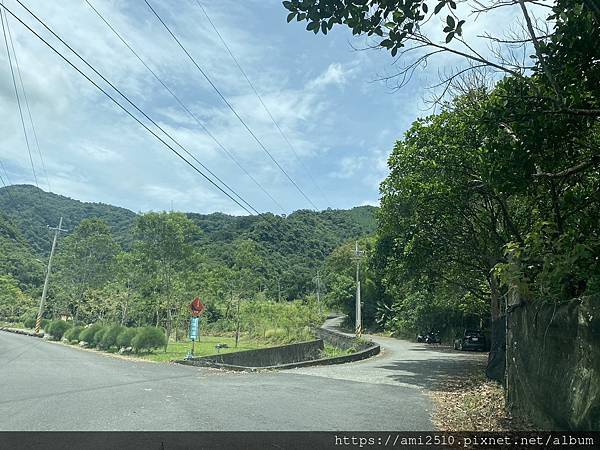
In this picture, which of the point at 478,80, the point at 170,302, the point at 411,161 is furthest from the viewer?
the point at 170,302

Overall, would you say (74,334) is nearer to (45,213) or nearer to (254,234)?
(254,234)

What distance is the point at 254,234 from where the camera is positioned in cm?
7712

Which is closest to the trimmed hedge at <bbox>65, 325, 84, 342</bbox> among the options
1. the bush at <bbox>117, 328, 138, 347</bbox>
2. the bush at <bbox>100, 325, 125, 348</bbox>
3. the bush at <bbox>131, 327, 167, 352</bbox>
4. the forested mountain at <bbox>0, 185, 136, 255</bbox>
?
the bush at <bbox>100, 325, 125, 348</bbox>

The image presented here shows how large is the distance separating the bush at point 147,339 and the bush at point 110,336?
3.04m

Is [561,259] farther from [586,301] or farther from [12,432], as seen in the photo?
[12,432]

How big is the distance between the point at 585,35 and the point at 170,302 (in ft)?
112

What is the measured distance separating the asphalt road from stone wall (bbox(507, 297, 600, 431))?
179cm

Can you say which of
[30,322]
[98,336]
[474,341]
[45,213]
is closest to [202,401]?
[98,336]

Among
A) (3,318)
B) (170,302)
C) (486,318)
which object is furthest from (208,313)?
(3,318)

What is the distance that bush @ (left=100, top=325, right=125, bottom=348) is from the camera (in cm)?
2864

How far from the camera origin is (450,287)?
29969 mm

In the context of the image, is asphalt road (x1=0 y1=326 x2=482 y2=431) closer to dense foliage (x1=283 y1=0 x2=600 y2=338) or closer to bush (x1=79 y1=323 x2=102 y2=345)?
dense foliage (x1=283 y1=0 x2=600 y2=338)

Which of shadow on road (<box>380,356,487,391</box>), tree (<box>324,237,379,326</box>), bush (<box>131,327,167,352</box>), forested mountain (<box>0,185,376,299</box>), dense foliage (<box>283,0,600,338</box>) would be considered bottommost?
shadow on road (<box>380,356,487,391</box>)

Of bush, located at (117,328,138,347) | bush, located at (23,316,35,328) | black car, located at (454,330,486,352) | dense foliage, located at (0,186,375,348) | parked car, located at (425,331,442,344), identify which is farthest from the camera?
bush, located at (23,316,35,328)
